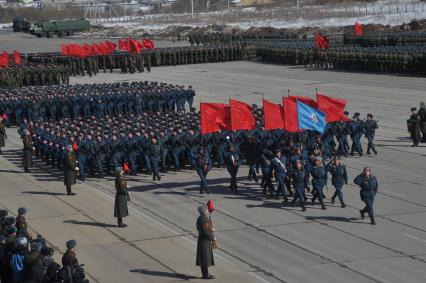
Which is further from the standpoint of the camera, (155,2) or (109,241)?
(155,2)

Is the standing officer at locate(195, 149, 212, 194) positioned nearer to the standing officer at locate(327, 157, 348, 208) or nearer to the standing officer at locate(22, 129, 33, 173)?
the standing officer at locate(327, 157, 348, 208)

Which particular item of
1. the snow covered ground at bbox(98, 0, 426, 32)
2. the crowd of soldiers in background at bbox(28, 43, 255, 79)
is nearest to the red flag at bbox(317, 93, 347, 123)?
Answer: the crowd of soldiers in background at bbox(28, 43, 255, 79)

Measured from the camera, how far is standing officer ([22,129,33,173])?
81.4 feet

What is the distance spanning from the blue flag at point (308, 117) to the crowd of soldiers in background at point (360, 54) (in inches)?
998

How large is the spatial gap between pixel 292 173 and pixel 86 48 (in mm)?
34690

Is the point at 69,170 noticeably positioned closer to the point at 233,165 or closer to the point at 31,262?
the point at 233,165

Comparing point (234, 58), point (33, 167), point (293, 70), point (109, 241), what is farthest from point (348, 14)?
point (109, 241)

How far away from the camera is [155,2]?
595 ft

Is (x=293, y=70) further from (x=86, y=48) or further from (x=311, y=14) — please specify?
(x=311, y=14)

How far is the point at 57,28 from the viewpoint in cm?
10394

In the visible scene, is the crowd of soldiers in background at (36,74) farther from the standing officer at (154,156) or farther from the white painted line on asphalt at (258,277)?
the white painted line on asphalt at (258,277)

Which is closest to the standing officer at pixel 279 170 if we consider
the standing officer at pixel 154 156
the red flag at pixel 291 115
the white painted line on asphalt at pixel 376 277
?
the red flag at pixel 291 115

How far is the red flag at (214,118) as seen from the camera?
21.7 m

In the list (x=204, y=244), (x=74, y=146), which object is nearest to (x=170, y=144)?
(x=74, y=146)
